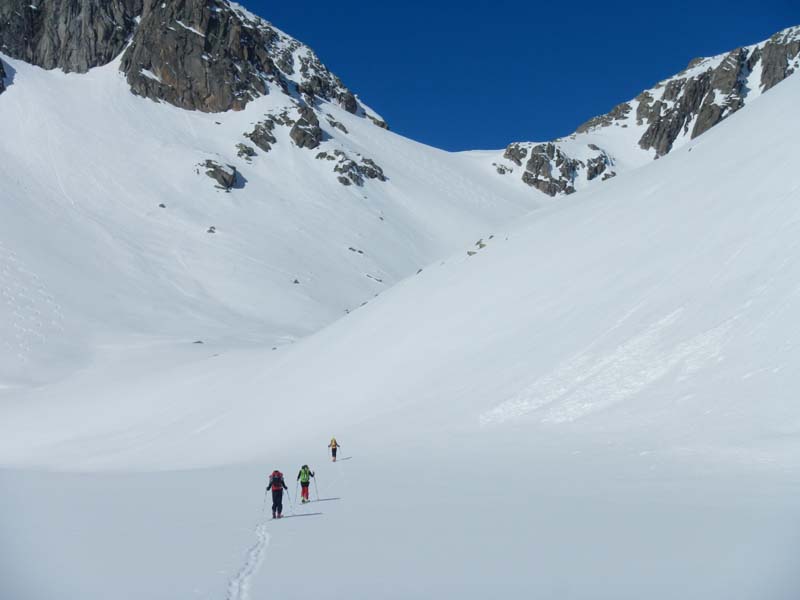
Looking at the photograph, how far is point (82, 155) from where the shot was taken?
90.5m

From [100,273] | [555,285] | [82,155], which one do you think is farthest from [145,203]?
[555,285]

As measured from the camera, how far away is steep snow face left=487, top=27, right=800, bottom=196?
139 m

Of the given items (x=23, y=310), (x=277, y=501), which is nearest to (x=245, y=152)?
(x=23, y=310)

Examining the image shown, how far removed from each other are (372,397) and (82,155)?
78.9m

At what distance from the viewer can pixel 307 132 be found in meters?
110

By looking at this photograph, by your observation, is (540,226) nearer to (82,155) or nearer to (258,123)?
(82,155)

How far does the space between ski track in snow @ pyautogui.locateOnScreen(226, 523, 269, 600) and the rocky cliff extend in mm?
114282

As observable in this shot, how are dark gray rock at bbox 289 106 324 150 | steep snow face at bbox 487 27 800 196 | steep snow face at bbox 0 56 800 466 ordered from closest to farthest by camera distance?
steep snow face at bbox 0 56 800 466, dark gray rock at bbox 289 106 324 150, steep snow face at bbox 487 27 800 196

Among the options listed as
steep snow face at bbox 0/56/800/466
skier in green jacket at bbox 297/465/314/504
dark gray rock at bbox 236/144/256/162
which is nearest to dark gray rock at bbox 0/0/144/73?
dark gray rock at bbox 236/144/256/162

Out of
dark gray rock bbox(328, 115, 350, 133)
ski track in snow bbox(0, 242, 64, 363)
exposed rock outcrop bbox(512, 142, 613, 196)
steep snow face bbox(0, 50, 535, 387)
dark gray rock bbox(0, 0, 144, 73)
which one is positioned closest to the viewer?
ski track in snow bbox(0, 242, 64, 363)

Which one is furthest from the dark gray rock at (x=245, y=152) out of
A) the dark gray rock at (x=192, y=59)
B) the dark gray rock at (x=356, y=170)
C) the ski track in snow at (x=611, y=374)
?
the ski track in snow at (x=611, y=374)

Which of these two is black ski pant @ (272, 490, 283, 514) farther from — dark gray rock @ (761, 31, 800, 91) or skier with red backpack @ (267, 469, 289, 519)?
dark gray rock @ (761, 31, 800, 91)

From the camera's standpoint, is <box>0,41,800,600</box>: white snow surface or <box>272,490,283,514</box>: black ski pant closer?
<box>0,41,800,600</box>: white snow surface

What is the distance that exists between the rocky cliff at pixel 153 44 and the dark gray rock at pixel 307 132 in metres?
12.5
